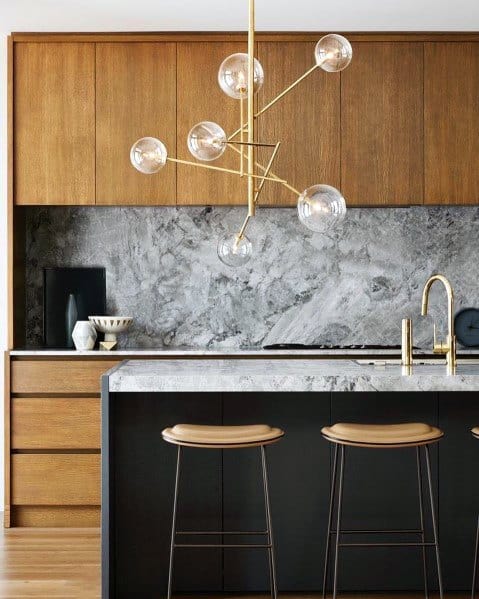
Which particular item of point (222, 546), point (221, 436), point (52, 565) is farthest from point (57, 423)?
point (221, 436)

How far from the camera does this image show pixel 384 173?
4797 mm

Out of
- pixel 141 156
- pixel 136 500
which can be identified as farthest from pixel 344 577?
pixel 141 156

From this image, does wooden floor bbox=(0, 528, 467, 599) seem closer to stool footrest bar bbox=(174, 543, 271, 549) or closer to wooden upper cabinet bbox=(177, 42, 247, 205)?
stool footrest bar bbox=(174, 543, 271, 549)

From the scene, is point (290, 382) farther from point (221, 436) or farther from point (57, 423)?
point (57, 423)

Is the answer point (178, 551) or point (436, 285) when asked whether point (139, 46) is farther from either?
point (178, 551)

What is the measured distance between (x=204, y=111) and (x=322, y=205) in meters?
2.11

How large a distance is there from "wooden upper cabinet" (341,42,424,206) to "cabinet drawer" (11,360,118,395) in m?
1.76

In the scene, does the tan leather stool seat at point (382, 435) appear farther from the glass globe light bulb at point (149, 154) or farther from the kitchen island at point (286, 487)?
the glass globe light bulb at point (149, 154)

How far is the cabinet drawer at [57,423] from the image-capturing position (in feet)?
14.9

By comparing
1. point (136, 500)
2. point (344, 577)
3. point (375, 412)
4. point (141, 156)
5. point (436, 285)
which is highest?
point (141, 156)

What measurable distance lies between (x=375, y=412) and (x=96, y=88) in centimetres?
263

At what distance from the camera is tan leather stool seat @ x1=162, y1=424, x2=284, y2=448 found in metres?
2.84

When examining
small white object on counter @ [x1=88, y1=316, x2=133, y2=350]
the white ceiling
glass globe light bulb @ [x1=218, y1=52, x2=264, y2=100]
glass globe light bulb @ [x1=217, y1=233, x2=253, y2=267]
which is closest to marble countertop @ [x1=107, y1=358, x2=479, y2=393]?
glass globe light bulb @ [x1=217, y1=233, x2=253, y2=267]

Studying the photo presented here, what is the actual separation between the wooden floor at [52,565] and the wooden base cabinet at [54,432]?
212 mm
